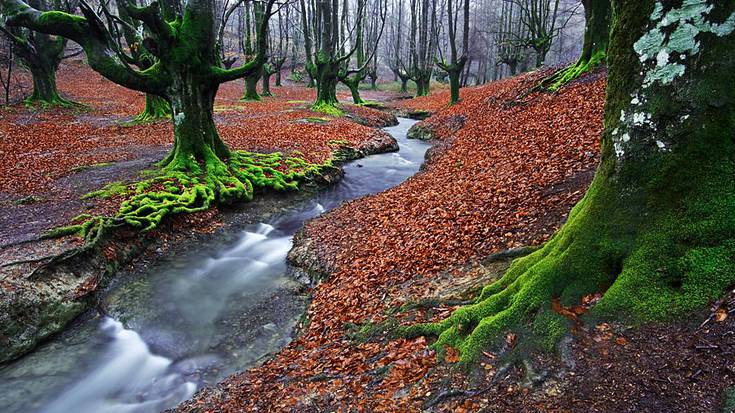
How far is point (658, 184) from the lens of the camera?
346cm

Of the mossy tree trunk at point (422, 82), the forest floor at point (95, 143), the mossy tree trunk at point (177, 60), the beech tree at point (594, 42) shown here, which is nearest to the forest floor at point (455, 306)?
the beech tree at point (594, 42)

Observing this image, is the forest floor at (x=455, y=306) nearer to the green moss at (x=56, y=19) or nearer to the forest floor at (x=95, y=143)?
the forest floor at (x=95, y=143)

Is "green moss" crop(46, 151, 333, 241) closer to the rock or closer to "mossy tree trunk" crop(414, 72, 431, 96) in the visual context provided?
the rock

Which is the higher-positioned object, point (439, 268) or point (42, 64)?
point (42, 64)

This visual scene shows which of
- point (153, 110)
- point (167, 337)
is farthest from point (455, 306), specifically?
point (153, 110)

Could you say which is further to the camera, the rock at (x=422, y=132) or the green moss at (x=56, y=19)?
the rock at (x=422, y=132)

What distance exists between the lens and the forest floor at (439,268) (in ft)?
10.1

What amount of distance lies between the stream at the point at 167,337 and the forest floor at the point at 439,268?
2.65 feet

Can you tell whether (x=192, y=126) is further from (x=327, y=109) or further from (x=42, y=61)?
(x=42, y=61)

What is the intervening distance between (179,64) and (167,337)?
7.73 m

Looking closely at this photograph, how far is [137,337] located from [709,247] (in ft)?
26.4

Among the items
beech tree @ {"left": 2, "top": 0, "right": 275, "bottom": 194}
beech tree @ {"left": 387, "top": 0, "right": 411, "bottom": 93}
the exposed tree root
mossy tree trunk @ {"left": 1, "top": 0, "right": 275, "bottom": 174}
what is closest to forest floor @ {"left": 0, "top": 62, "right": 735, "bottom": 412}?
the exposed tree root

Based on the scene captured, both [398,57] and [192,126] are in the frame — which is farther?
[398,57]

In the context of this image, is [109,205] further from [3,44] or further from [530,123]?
[3,44]
